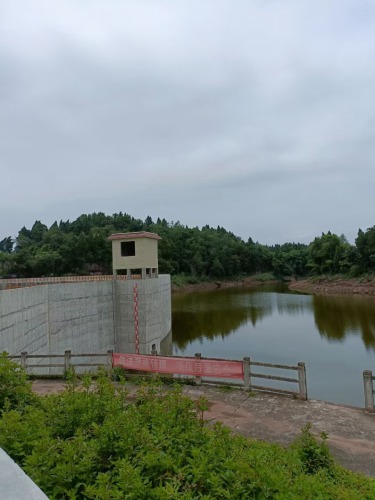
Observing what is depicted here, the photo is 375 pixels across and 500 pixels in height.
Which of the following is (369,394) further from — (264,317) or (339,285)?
(339,285)

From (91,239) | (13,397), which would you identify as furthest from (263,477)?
(91,239)

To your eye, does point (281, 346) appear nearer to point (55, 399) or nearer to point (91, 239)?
point (55, 399)

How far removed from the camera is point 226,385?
9.80 metres

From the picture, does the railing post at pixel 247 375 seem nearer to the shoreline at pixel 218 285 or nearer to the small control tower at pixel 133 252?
the small control tower at pixel 133 252

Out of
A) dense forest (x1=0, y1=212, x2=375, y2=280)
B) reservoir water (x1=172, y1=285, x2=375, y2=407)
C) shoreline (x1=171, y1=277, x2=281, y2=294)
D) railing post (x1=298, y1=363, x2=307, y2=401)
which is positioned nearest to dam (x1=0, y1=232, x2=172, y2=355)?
reservoir water (x1=172, y1=285, x2=375, y2=407)

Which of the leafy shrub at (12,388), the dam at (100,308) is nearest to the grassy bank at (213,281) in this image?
the dam at (100,308)

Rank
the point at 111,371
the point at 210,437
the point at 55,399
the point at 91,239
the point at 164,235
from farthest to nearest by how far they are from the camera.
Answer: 1. the point at 164,235
2. the point at 91,239
3. the point at 111,371
4. the point at 55,399
5. the point at 210,437

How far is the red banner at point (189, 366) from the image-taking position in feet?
31.8

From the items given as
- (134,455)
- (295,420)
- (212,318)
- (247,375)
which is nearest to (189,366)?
(247,375)

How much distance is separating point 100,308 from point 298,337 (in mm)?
15496

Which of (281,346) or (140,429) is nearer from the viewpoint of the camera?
(140,429)

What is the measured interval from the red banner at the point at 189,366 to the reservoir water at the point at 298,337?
7235mm

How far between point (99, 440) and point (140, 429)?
1.33ft

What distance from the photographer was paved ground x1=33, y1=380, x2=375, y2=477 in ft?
21.1
